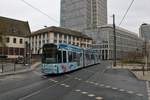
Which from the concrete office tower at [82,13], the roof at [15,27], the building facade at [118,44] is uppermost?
the concrete office tower at [82,13]

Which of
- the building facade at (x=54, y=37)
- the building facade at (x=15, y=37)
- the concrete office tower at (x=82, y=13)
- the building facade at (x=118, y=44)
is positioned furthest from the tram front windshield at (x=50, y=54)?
the concrete office tower at (x=82, y=13)

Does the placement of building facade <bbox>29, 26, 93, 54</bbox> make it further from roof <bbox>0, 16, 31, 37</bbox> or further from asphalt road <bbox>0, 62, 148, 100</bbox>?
asphalt road <bbox>0, 62, 148, 100</bbox>

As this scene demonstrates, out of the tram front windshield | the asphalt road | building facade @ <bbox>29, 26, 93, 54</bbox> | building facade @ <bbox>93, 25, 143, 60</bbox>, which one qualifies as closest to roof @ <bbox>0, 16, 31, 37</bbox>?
building facade @ <bbox>29, 26, 93, 54</bbox>

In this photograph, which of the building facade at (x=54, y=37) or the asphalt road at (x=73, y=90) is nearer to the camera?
the asphalt road at (x=73, y=90)

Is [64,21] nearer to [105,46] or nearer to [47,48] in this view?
[105,46]

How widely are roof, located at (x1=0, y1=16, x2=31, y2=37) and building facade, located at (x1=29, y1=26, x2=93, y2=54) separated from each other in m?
5.18

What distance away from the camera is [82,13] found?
129500 mm

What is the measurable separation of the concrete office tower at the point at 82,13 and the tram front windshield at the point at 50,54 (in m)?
87.8

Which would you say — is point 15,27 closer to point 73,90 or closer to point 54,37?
point 54,37

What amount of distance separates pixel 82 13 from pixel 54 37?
47.9 meters

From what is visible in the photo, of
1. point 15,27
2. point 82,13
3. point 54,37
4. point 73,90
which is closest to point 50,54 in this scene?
point 73,90

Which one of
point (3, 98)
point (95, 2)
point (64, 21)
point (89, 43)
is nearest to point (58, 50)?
point (3, 98)

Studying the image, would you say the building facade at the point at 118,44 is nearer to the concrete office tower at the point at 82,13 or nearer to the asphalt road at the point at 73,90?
the concrete office tower at the point at 82,13

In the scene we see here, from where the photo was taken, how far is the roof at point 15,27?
8289cm
